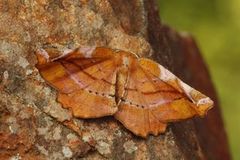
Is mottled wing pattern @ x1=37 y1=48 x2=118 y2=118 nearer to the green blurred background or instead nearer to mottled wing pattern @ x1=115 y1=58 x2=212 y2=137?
mottled wing pattern @ x1=115 y1=58 x2=212 y2=137

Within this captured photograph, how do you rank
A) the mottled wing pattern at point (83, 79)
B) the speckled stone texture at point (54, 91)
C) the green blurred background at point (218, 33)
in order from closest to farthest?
the speckled stone texture at point (54, 91)
the mottled wing pattern at point (83, 79)
the green blurred background at point (218, 33)

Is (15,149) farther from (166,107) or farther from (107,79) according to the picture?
(166,107)

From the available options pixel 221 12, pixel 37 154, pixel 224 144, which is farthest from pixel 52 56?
pixel 221 12

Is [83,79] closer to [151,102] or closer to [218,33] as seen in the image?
[151,102]

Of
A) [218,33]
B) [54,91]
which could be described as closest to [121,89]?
[54,91]

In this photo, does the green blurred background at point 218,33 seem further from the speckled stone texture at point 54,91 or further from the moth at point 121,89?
the moth at point 121,89

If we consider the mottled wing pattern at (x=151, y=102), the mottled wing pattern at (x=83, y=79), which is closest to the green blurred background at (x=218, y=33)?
the mottled wing pattern at (x=151, y=102)
